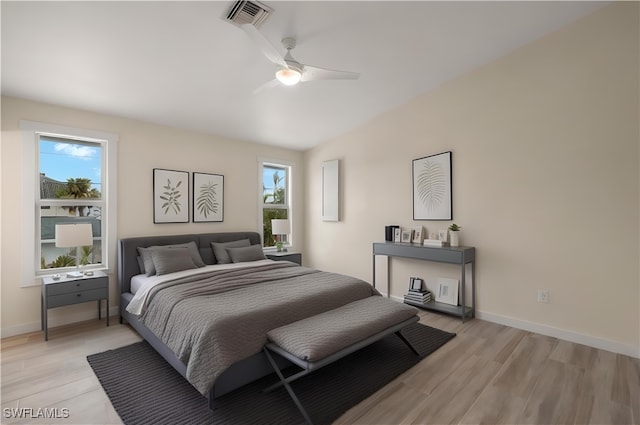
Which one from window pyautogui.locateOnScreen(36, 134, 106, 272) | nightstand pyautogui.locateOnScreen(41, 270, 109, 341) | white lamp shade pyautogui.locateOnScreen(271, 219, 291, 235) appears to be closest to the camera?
nightstand pyautogui.locateOnScreen(41, 270, 109, 341)

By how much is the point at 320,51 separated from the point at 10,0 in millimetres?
2311

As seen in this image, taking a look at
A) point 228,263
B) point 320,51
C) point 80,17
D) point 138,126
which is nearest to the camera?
point 80,17

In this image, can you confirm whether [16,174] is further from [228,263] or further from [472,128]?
[472,128]

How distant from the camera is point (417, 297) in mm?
4000

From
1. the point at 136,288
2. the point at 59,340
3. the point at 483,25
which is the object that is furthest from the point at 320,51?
the point at 59,340

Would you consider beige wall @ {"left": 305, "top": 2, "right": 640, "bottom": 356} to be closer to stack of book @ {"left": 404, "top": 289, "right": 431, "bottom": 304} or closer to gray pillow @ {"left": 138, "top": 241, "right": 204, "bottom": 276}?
stack of book @ {"left": 404, "top": 289, "right": 431, "bottom": 304}

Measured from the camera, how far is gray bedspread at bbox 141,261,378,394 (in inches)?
79.7

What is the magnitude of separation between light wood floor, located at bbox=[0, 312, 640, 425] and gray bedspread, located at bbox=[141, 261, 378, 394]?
58 centimetres

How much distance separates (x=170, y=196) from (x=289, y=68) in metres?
2.74

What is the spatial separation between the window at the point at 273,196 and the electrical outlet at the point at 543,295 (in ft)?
12.7

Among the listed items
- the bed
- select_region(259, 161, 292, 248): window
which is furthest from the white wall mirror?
the bed

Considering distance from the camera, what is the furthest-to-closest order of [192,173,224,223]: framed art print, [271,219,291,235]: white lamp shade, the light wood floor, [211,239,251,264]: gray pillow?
1. [271,219,291,235]: white lamp shade
2. [192,173,224,223]: framed art print
3. [211,239,251,264]: gray pillow
4. the light wood floor

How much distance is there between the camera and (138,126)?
13.0 feet

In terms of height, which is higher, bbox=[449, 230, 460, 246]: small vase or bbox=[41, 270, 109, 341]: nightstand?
bbox=[449, 230, 460, 246]: small vase
